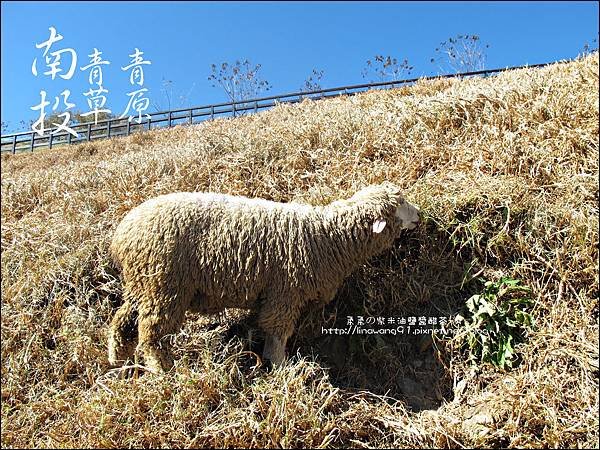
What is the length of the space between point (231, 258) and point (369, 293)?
4.47 feet

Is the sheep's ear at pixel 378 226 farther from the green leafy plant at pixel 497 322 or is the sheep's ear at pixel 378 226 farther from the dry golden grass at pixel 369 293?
the green leafy plant at pixel 497 322

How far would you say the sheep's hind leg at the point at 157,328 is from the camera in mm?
3539

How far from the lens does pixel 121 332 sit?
3.78m

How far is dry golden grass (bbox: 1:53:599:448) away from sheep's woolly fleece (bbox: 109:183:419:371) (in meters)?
0.32

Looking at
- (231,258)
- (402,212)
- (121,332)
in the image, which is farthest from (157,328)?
(402,212)

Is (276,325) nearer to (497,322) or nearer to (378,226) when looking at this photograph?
(378,226)

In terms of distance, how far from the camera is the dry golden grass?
3.32m

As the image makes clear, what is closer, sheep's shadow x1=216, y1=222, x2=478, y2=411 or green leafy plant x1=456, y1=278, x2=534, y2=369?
green leafy plant x1=456, y1=278, x2=534, y2=369

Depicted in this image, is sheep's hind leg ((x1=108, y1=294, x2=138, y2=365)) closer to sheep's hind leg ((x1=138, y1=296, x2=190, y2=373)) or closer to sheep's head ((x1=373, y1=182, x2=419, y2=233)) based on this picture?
sheep's hind leg ((x1=138, y1=296, x2=190, y2=373))

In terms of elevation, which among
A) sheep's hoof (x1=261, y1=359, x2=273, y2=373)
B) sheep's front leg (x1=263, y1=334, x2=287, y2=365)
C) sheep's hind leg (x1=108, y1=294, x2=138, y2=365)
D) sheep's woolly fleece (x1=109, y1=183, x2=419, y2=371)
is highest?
sheep's woolly fleece (x1=109, y1=183, x2=419, y2=371)

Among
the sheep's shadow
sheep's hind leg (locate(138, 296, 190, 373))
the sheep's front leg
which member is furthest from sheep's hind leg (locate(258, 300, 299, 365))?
sheep's hind leg (locate(138, 296, 190, 373))

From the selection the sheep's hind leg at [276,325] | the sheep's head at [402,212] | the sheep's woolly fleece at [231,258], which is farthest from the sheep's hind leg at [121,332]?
the sheep's head at [402,212]

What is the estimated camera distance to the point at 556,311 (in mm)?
3879

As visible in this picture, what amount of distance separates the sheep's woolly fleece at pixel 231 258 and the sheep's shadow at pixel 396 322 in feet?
1.41
